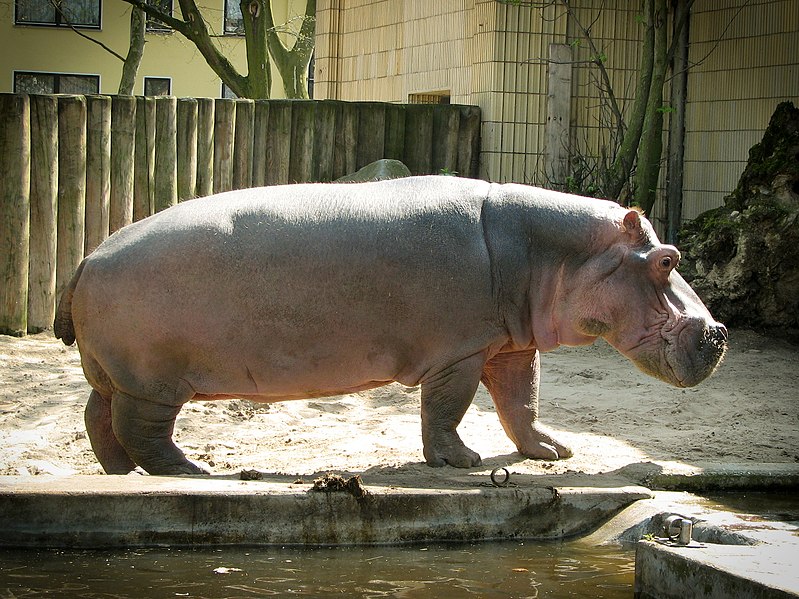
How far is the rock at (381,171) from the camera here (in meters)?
10.8

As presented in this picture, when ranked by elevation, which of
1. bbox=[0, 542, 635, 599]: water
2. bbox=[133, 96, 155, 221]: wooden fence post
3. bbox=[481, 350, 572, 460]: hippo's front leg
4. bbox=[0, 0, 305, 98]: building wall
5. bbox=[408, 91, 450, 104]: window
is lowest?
bbox=[0, 542, 635, 599]: water

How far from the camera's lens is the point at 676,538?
4367 mm

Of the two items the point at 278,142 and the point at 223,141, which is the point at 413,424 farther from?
the point at 278,142

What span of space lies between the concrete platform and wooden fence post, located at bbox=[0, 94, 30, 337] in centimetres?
471

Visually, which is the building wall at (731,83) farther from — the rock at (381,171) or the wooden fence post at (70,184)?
the wooden fence post at (70,184)

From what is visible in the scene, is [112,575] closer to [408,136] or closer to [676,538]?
[676,538]

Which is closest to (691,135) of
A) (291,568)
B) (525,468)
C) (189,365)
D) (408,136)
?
(408,136)

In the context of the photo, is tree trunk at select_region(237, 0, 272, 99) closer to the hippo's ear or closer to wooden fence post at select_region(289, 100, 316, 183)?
wooden fence post at select_region(289, 100, 316, 183)

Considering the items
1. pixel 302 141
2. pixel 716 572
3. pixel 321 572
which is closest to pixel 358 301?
pixel 321 572

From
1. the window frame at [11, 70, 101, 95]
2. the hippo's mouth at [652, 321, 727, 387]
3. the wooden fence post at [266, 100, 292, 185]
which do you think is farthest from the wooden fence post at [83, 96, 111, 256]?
the window frame at [11, 70, 101, 95]

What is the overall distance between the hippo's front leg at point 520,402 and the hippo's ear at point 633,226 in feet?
2.61

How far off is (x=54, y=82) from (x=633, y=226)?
24342 millimetres

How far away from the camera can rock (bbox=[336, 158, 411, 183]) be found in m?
10.8

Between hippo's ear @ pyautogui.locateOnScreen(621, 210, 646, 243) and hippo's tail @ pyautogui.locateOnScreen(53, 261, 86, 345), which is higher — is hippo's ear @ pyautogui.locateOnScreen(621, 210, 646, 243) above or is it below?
above
